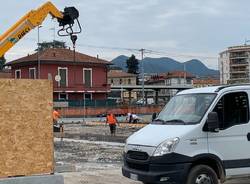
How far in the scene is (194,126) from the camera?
1065 cm

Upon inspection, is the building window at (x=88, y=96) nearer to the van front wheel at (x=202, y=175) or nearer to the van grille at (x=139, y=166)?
the van grille at (x=139, y=166)

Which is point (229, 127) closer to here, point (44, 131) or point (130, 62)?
point (44, 131)

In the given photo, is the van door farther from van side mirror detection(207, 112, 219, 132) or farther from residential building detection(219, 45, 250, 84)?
residential building detection(219, 45, 250, 84)

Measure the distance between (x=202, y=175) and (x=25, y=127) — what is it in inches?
143

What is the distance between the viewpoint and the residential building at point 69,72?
75.9m

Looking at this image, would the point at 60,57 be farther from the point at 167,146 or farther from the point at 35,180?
the point at 167,146

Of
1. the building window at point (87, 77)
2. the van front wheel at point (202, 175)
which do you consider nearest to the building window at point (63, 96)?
the building window at point (87, 77)

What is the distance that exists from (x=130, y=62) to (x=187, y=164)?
15781 cm

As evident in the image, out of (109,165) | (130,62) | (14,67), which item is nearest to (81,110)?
(14,67)

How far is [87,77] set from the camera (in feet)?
260

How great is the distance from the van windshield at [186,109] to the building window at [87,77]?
218ft

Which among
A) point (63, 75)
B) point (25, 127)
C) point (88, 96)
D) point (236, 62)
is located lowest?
point (25, 127)

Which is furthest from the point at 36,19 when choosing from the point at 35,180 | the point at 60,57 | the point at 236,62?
the point at 236,62

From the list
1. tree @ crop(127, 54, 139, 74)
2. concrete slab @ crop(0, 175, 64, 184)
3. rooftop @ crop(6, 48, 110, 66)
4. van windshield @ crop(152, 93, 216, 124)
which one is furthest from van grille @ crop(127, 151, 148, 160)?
tree @ crop(127, 54, 139, 74)
